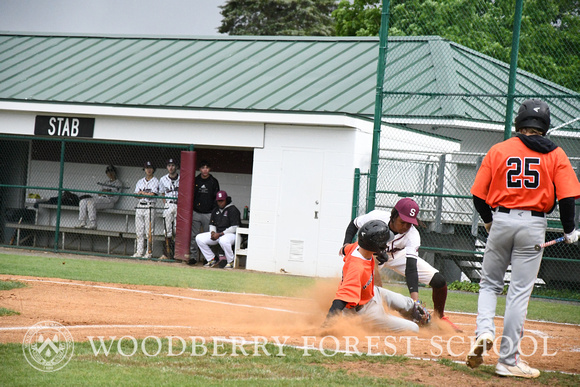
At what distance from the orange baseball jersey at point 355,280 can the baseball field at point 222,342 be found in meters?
0.29

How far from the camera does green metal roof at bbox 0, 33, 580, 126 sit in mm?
16250

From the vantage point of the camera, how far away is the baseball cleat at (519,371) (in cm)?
511

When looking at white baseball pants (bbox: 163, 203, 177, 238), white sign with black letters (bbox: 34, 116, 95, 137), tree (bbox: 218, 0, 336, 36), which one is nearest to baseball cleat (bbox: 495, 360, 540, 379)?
white baseball pants (bbox: 163, 203, 177, 238)

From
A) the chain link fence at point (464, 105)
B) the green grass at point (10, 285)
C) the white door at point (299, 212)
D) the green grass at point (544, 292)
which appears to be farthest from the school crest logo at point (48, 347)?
the white door at point (299, 212)

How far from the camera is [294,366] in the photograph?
504cm

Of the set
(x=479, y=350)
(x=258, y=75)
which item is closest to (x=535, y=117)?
(x=479, y=350)

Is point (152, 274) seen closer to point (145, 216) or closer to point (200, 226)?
point (145, 216)

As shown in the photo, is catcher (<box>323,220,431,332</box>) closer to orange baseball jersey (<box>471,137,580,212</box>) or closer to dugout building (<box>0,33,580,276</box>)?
orange baseball jersey (<box>471,137,580,212</box>)

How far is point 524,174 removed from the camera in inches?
209

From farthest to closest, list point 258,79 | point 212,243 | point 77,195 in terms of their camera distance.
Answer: point 77,195
point 258,79
point 212,243

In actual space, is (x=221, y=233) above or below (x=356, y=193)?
below

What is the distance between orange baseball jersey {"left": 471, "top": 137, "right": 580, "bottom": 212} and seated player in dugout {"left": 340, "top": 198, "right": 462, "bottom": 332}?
1724 mm

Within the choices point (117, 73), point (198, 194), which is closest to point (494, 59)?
point (198, 194)

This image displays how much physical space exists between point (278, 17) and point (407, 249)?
1499 inches
